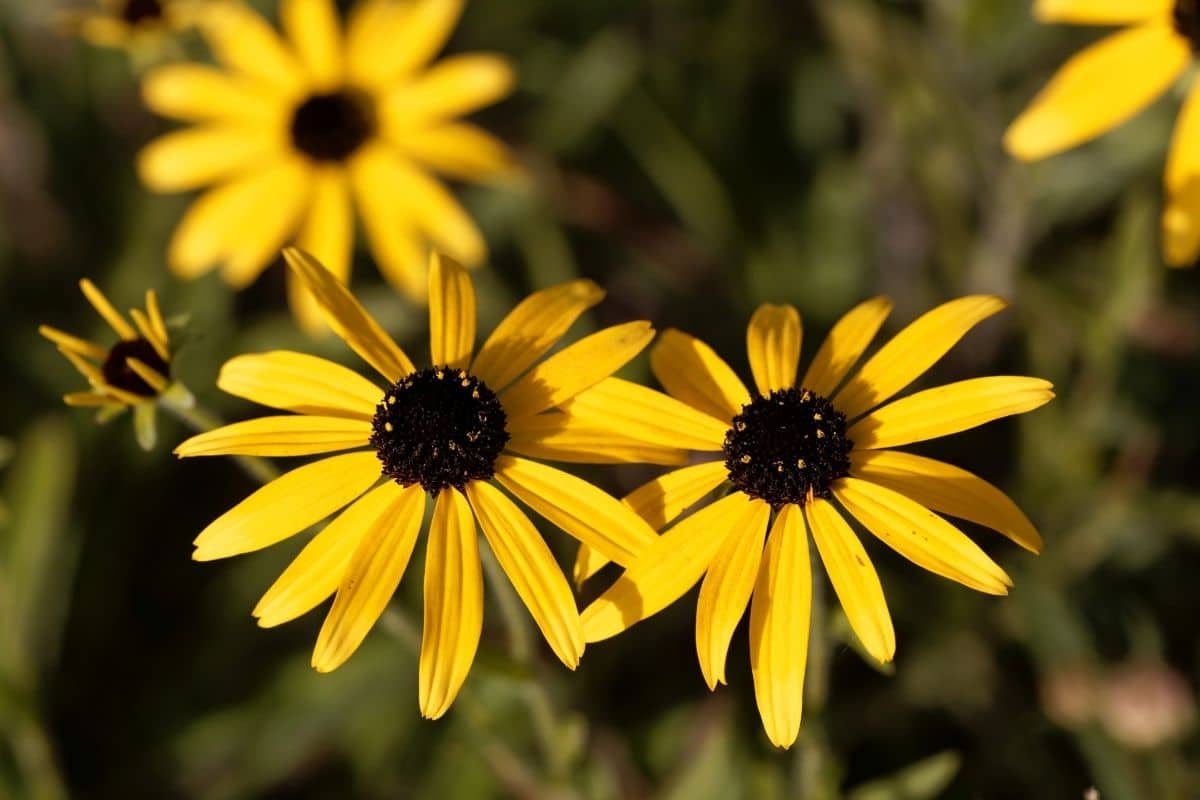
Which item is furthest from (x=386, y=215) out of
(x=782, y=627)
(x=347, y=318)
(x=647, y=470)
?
(x=782, y=627)

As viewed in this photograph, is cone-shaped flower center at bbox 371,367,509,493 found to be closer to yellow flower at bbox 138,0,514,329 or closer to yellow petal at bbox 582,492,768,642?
yellow petal at bbox 582,492,768,642

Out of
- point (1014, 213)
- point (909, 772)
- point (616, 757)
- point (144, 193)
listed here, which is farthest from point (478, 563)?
point (144, 193)

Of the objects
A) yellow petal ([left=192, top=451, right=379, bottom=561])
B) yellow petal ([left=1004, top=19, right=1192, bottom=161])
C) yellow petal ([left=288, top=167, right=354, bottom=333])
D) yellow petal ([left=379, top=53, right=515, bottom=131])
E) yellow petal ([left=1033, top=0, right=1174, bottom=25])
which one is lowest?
yellow petal ([left=192, top=451, right=379, bottom=561])

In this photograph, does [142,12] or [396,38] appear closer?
[142,12]

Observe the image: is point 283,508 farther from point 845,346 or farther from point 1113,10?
point 1113,10

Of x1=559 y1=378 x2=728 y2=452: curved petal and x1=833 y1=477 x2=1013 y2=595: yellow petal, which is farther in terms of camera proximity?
x1=559 y1=378 x2=728 y2=452: curved petal

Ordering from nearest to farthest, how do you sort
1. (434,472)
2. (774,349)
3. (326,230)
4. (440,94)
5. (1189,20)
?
(434,472), (774,349), (1189,20), (326,230), (440,94)

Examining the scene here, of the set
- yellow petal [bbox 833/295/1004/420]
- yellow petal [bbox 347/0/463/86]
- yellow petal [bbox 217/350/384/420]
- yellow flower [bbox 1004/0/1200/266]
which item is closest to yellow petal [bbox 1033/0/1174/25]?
yellow flower [bbox 1004/0/1200/266]

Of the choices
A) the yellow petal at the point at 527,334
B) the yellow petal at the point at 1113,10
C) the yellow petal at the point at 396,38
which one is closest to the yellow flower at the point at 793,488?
the yellow petal at the point at 527,334
